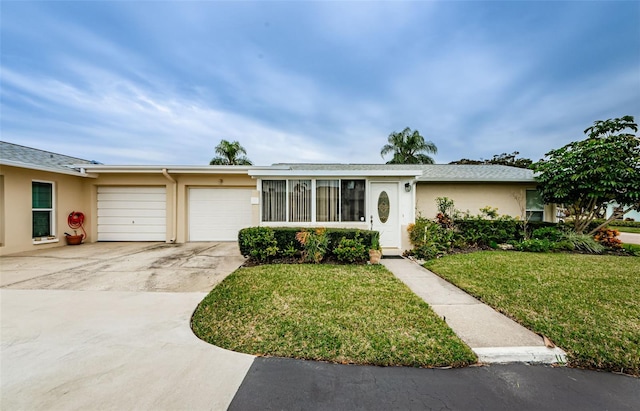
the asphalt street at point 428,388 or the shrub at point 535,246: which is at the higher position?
the shrub at point 535,246

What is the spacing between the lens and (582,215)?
9133 mm

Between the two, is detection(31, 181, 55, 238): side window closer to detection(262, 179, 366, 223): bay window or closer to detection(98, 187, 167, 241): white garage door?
detection(98, 187, 167, 241): white garage door

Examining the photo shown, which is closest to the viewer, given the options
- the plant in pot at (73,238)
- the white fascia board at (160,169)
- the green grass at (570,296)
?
the green grass at (570,296)

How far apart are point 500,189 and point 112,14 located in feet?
51.0

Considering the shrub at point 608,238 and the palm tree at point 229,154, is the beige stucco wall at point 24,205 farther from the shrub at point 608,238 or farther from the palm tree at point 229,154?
the shrub at point 608,238

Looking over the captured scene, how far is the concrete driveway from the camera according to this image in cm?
212

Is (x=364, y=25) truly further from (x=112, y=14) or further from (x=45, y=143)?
(x=45, y=143)

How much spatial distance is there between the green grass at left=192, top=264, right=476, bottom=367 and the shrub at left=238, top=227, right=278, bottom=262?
1.46 m

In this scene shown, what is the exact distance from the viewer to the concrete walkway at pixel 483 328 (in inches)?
108

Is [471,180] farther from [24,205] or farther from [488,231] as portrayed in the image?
[24,205]

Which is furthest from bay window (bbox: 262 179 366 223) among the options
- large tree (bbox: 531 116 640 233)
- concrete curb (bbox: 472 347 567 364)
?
large tree (bbox: 531 116 640 233)

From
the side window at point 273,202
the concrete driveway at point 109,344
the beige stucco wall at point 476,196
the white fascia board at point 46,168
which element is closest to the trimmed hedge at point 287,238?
the concrete driveway at point 109,344

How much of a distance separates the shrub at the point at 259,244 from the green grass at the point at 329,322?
1.46 meters

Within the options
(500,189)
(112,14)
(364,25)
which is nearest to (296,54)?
(364,25)
